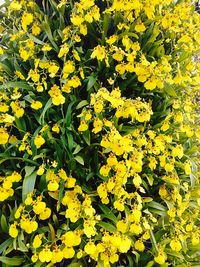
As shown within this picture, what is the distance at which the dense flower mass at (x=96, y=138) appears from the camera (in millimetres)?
1602

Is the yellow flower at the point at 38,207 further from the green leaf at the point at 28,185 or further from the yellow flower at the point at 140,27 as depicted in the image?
the yellow flower at the point at 140,27

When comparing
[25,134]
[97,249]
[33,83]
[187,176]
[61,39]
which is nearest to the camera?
[97,249]

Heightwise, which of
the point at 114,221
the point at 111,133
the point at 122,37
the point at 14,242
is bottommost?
the point at 114,221

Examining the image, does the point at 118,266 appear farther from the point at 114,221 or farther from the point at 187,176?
the point at 187,176

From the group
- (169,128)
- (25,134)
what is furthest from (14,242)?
(169,128)

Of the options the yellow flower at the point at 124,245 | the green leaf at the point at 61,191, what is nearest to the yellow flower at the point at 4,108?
the green leaf at the point at 61,191

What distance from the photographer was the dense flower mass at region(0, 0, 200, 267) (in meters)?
1.60

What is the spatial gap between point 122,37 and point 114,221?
3.05ft

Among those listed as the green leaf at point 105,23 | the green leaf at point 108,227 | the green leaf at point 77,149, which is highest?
the green leaf at point 105,23

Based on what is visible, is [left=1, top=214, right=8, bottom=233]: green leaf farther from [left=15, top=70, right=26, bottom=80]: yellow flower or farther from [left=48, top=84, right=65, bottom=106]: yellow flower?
[left=15, top=70, right=26, bottom=80]: yellow flower

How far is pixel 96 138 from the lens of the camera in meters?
1.79

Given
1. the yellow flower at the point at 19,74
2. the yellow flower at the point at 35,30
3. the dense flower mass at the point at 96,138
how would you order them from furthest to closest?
the yellow flower at the point at 35,30 < the yellow flower at the point at 19,74 < the dense flower mass at the point at 96,138

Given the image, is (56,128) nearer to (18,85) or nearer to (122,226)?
(18,85)

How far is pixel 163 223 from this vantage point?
5.99ft
